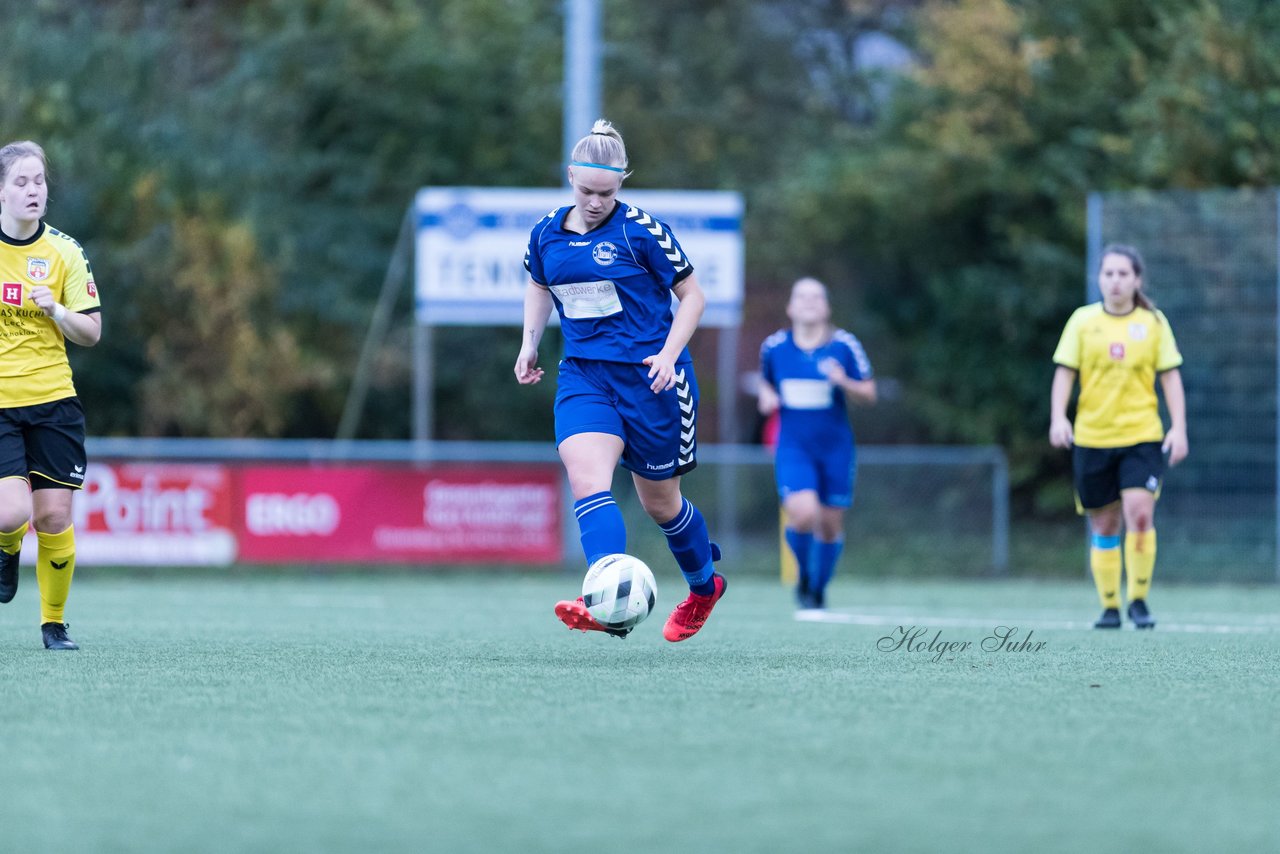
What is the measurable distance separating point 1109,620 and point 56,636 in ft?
16.7

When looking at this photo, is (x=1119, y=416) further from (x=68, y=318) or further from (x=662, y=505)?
(x=68, y=318)

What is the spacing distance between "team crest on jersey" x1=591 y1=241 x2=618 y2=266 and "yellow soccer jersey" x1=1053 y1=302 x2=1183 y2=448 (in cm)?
345

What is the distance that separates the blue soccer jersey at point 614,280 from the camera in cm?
684

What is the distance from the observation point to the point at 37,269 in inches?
270

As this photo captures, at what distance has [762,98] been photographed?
3231 cm

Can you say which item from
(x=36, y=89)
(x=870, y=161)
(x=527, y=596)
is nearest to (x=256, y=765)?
(x=527, y=596)

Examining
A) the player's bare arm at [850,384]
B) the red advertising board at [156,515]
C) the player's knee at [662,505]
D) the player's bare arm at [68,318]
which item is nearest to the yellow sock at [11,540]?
the player's bare arm at [68,318]

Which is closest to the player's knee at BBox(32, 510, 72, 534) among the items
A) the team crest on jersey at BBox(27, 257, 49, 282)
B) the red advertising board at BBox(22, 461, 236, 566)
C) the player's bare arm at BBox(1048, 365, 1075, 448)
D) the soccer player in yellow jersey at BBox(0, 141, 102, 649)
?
the soccer player in yellow jersey at BBox(0, 141, 102, 649)

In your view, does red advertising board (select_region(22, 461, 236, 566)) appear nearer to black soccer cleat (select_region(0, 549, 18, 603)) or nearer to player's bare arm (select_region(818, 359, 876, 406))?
player's bare arm (select_region(818, 359, 876, 406))

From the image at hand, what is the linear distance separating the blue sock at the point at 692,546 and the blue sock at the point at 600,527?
21.3 inches

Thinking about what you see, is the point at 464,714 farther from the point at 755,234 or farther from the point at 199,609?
the point at 755,234

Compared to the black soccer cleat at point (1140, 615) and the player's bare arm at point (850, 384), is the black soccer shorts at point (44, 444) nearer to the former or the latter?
the black soccer cleat at point (1140, 615)

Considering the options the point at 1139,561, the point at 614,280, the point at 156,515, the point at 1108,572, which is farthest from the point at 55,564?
the point at 156,515

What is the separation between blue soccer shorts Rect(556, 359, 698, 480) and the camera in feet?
22.3
